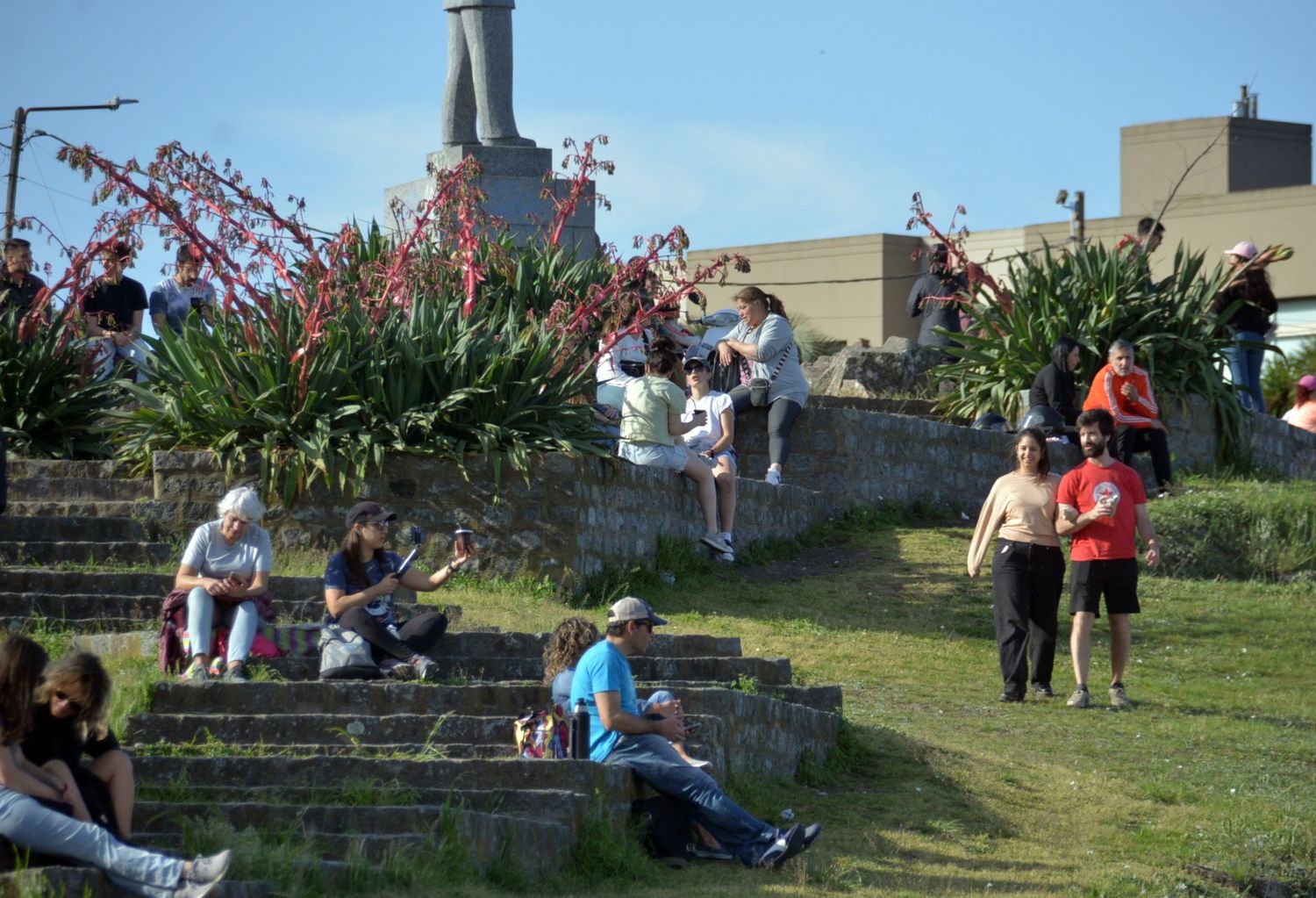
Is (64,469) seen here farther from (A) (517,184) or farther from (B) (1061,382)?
(B) (1061,382)

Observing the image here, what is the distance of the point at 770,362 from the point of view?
54.4 feet

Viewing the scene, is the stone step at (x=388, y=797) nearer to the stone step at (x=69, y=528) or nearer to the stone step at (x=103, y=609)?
the stone step at (x=103, y=609)

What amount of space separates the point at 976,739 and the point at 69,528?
5.79 m

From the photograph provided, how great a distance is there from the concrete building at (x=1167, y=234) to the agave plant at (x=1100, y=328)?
549 inches

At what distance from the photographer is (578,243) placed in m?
19.3

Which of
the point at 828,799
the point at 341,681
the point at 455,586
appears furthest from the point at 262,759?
the point at 455,586

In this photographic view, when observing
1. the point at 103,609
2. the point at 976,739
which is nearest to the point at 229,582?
the point at 103,609

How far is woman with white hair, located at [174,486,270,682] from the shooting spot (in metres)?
9.75

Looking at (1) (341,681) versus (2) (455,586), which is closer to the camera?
(1) (341,681)

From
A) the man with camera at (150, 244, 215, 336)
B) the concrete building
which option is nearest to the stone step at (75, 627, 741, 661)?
the man with camera at (150, 244, 215, 336)

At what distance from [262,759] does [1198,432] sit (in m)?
12.8

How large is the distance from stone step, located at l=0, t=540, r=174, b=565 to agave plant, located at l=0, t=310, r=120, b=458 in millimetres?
2338

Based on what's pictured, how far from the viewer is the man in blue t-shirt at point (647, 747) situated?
8.50 meters

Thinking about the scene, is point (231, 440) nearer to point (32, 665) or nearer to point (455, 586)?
point (455, 586)
